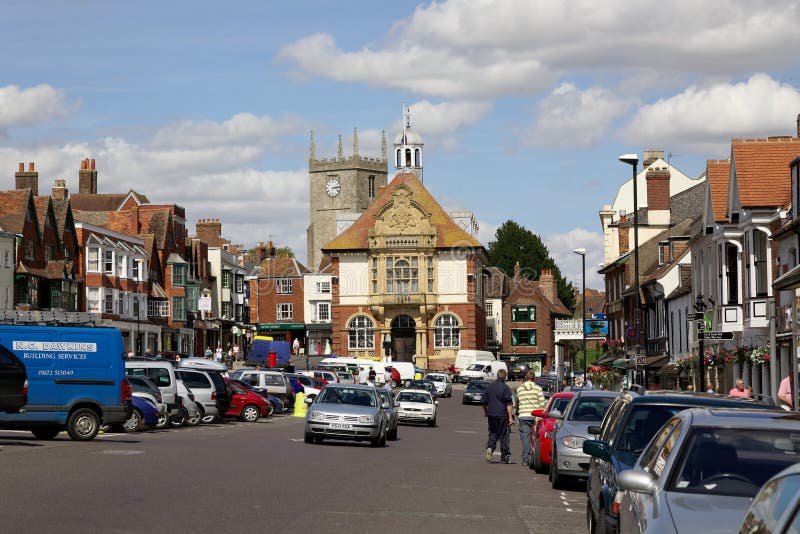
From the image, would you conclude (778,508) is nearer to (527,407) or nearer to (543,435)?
(543,435)

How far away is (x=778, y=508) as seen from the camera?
554cm

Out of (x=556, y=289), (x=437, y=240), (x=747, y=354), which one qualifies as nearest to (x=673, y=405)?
(x=747, y=354)

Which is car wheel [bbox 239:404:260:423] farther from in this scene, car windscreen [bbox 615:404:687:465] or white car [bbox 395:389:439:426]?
car windscreen [bbox 615:404:687:465]

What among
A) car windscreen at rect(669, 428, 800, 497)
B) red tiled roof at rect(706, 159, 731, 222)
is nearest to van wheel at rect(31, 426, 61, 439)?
car windscreen at rect(669, 428, 800, 497)

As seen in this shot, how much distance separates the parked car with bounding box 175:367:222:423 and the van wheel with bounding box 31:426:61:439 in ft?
37.4

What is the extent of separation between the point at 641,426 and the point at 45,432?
733 inches

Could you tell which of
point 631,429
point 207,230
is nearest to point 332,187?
point 207,230

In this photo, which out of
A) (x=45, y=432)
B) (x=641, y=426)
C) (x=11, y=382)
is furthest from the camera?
(x=45, y=432)

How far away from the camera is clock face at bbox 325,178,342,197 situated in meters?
175

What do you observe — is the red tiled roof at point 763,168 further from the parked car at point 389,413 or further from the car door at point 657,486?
the car door at point 657,486

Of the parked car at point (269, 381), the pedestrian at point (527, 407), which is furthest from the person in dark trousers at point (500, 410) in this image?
the parked car at point (269, 381)

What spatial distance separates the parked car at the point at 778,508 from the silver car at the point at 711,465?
2.23 metres

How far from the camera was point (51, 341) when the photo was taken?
2705 cm

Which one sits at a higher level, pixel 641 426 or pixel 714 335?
pixel 714 335
